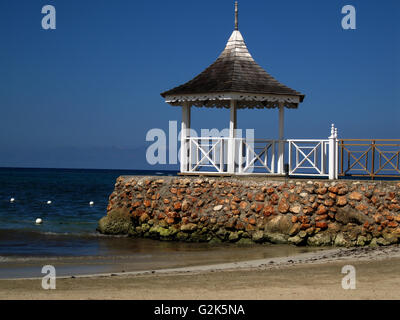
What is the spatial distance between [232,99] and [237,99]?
0.15 metres

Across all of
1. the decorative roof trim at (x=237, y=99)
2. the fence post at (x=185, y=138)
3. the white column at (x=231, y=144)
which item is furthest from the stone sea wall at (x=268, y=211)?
the decorative roof trim at (x=237, y=99)

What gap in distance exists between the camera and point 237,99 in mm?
18172

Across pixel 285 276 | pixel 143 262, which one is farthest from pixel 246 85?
pixel 285 276

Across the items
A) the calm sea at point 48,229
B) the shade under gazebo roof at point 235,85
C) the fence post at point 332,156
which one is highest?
the shade under gazebo roof at point 235,85

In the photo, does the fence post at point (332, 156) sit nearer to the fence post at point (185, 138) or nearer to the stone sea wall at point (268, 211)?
the stone sea wall at point (268, 211)

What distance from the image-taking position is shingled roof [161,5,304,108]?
18.3m

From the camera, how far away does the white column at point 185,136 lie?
1911 cm

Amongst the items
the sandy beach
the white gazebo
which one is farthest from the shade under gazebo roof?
the sandy beach

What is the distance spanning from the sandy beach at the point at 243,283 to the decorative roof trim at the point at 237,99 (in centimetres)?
700

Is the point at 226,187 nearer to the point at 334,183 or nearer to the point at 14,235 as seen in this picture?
the point at 334,183

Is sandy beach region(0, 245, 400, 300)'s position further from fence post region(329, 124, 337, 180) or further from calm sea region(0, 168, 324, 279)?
fence post region(329, 124, 337, 180)

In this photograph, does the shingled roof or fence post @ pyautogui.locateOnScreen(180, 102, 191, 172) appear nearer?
the shingled roof

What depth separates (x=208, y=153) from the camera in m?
18.3

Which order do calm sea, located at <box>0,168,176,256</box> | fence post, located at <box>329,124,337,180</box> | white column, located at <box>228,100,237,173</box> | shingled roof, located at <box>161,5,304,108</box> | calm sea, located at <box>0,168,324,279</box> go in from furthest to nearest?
shingled roof, located at <box>161,5,304,108</box> → white column, located at <box>228,100,237,173</box> → fence post, located at <box>329,124,337,180</box> → calm sea, located at <box>0,168,176,256</box> → calm sea, located at <box>0,168,324,279</box>
